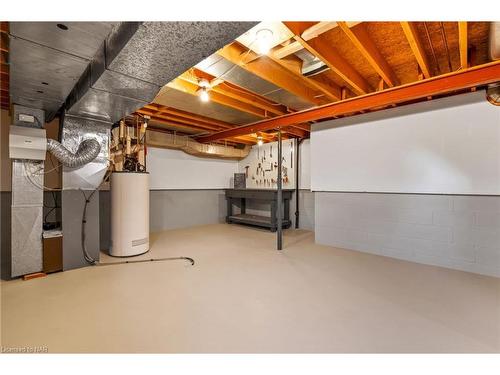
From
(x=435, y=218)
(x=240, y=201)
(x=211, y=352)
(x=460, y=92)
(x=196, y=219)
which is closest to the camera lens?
(x=211, y=352)

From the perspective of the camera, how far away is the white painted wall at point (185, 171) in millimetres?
5379

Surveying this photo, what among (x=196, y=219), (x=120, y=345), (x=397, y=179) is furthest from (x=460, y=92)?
(x=196, y=219)

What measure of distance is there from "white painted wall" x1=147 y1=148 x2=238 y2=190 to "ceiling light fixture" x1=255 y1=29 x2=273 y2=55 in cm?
411

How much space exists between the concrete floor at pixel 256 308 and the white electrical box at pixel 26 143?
A: 1413mm

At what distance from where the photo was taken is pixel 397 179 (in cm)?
343

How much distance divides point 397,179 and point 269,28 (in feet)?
9.39

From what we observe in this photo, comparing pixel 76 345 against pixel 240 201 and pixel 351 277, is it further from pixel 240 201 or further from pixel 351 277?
pixel 240 201

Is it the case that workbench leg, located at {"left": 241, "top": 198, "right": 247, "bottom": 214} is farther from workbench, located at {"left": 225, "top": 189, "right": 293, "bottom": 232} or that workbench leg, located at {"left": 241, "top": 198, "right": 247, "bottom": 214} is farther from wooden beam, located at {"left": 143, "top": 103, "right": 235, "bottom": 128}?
wooden beam, located at {"left": 143, "top": 103, "right": 235, "bottom": 128}

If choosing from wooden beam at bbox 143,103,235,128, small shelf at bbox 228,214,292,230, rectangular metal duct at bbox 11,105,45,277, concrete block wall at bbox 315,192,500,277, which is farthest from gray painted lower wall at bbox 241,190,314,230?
rectangular metal duct at bbox 11,105,45,277

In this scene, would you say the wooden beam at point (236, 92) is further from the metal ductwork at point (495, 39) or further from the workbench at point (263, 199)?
the metal ductwork at point (495, 39)

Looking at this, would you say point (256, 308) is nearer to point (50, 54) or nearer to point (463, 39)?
point (50, 54)

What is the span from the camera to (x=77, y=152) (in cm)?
295

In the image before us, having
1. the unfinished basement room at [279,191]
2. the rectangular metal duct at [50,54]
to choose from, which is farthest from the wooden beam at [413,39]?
the rectangular metal duct at [50,54]

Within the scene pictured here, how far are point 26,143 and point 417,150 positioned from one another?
4901 mm
